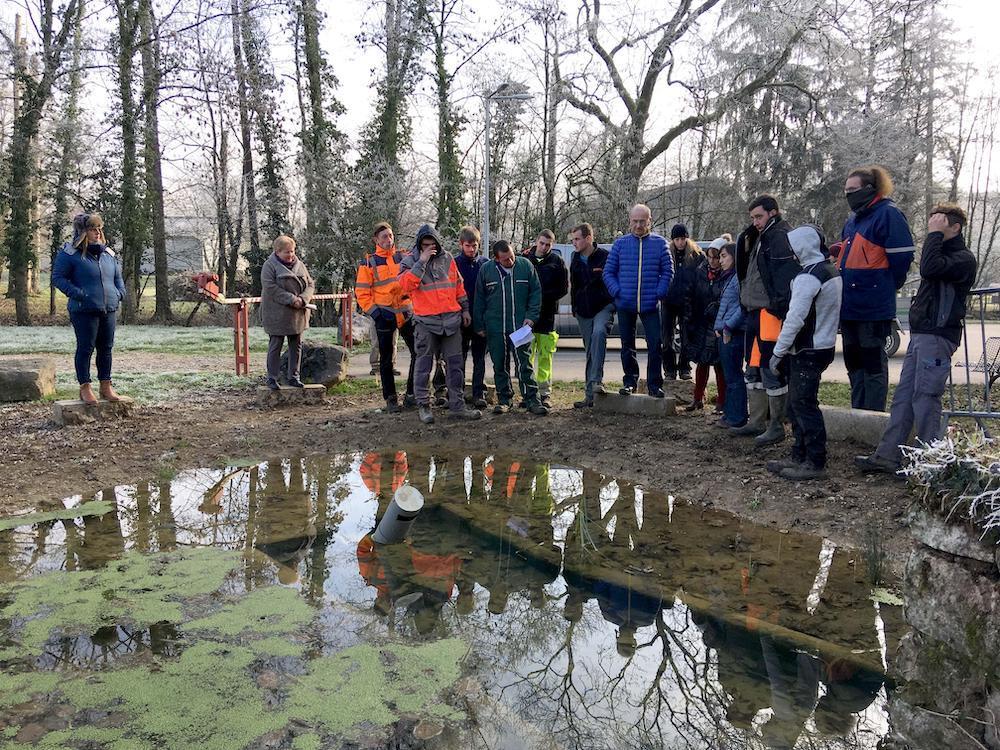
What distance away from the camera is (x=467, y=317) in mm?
7805

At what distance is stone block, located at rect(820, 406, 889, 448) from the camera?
18.9ft

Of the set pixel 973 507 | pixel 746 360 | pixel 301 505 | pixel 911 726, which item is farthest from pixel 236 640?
pixel 746 360

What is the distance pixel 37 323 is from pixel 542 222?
16.0 meters

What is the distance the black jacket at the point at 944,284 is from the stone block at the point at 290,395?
595cm

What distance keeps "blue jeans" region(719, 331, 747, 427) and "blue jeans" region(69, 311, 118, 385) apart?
18.0ft

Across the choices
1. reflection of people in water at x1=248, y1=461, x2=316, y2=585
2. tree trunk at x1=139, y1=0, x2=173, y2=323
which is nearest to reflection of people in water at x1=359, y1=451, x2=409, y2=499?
reflection of people in water at x1=248, y1=461, x2=316, y2=585

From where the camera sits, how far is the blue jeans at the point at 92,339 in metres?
7.05

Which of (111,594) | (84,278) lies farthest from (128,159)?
(111,594)

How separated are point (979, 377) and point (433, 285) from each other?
25.2 feet

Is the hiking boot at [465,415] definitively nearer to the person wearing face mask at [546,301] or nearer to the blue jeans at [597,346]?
the person wearing face mask at [546,301]

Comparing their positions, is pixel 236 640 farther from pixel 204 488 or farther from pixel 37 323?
pixel 37 323

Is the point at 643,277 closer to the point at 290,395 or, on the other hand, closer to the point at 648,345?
the point at 648,345

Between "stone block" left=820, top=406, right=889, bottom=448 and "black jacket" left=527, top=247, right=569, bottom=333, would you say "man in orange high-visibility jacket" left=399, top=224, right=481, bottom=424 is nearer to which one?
"black jacket" left=527, top=247, right=569, bottom=333

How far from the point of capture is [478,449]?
684 cm
